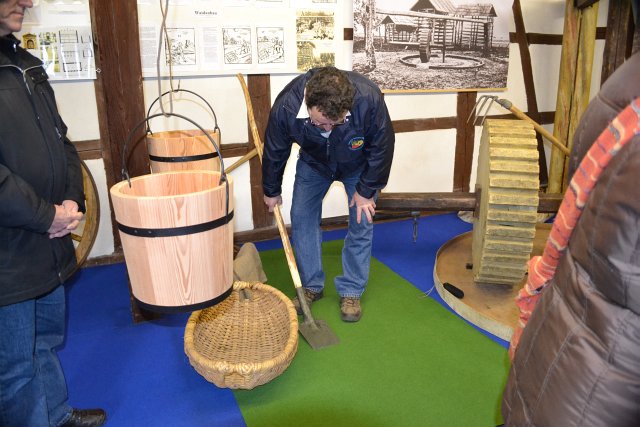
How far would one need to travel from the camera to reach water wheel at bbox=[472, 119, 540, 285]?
126 inches

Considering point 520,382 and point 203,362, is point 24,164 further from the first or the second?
point 520,382

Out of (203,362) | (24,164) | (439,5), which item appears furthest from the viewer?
(439,5)

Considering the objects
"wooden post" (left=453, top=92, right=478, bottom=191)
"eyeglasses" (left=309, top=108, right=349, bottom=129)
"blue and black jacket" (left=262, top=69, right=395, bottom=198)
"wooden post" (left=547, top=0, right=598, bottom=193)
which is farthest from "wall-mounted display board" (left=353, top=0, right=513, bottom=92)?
"eyeglasses" (left=309, top=108, right=349, bottom=129)

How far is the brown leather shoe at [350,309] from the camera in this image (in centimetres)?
325

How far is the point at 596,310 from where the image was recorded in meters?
0.91

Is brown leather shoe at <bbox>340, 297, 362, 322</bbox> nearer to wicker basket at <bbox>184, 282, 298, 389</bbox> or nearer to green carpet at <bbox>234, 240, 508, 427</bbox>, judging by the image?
green carpet at <bbox>234, 240, 508, 427</bbox>

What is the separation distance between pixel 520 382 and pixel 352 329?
2069 millimetres

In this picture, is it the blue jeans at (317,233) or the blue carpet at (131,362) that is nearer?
the blue carpet at (131,362)

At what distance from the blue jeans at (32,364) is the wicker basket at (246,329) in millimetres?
596

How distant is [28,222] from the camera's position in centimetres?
175

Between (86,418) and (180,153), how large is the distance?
1522 mm

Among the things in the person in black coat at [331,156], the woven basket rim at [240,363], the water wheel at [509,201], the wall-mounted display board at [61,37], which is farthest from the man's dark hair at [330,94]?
the wall-mounted display board at [61,37]

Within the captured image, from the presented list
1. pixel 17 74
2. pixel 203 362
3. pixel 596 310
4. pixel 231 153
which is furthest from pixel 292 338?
pixel 231 153

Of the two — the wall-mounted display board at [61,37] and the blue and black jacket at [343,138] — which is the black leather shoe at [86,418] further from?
the wall-mounted display board at [61,37]
